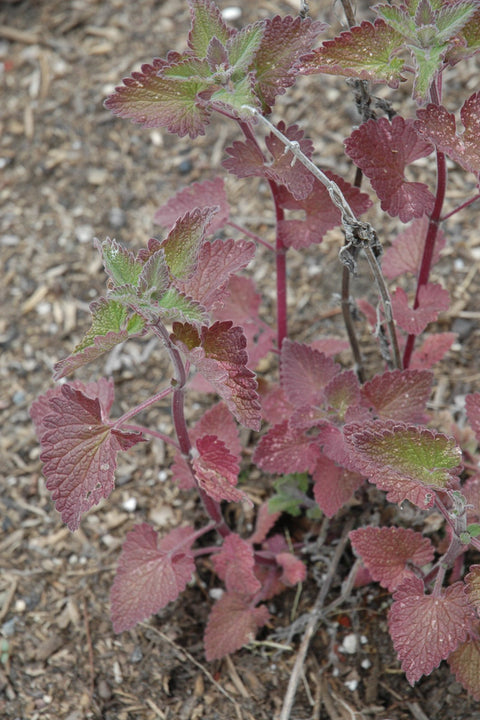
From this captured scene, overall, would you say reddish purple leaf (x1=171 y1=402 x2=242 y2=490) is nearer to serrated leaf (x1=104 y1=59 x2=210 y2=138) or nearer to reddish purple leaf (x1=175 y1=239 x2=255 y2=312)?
reddish purple leaf (x1=175 y1=239 x2=255 y2=312)

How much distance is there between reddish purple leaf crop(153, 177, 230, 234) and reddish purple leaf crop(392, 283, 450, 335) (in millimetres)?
419

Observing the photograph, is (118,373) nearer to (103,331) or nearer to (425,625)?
(103,331)

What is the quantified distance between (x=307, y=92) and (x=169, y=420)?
52.9 inches

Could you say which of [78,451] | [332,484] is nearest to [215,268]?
[78,451]

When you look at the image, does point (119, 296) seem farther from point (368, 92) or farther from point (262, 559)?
point (262, 559)

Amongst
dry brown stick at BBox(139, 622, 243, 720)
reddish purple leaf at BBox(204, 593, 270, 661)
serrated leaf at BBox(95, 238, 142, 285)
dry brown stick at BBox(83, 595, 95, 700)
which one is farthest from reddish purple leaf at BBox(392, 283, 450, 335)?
dry brown stick at BBox(83, 595, 95, 700)

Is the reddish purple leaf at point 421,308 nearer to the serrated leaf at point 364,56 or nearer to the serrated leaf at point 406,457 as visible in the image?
the serrated leaf at point 406,457

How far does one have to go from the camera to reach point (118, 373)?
2297 millimetres

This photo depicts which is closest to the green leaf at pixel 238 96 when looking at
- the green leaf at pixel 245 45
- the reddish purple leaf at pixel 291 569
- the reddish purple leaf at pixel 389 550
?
the green leaf at pixel 245 45

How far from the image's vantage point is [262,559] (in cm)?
183

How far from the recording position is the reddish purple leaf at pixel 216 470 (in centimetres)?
136

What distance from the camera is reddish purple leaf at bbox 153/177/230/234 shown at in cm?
164

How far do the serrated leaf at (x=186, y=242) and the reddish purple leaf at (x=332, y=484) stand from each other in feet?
1.74

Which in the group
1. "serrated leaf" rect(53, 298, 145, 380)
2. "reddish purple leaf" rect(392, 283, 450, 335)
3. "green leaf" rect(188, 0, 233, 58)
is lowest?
"reddish purple leaf" rect(392, 283, 450, 335)
